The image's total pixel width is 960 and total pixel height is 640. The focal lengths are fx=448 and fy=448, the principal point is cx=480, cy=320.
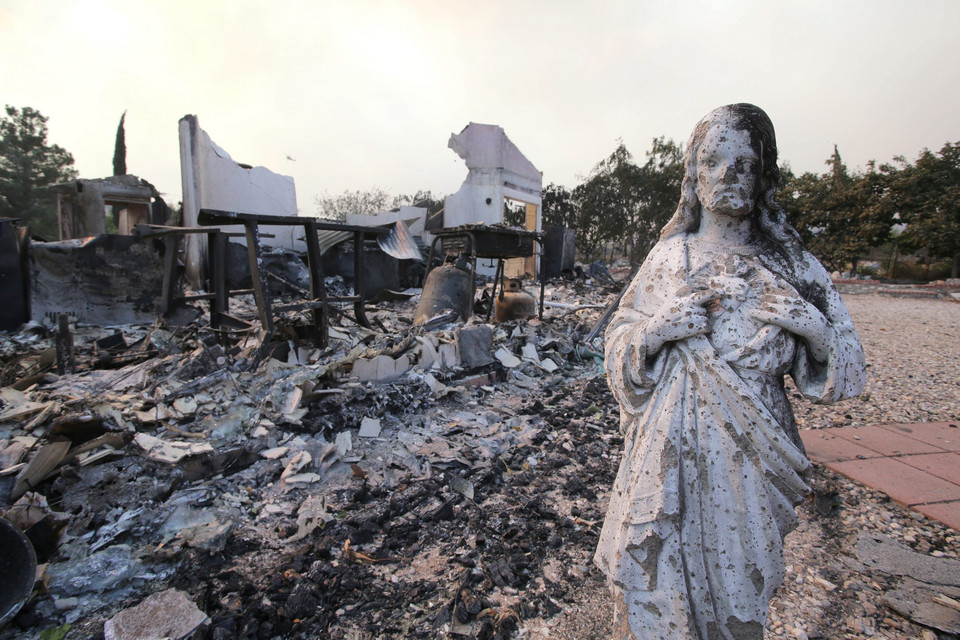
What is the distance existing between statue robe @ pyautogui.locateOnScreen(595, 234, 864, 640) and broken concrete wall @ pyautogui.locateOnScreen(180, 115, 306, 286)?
32.6 ft

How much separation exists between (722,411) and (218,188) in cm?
1180

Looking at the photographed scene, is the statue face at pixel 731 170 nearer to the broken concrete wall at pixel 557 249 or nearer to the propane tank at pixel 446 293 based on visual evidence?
the propane tank at pixel 446 293

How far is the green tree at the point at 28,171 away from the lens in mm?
17453

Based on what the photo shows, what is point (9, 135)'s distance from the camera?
17.7 meters

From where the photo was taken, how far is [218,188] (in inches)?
405

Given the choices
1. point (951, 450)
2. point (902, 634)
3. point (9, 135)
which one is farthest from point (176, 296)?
point (9, 135)

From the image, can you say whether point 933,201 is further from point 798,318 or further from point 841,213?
point 798,318

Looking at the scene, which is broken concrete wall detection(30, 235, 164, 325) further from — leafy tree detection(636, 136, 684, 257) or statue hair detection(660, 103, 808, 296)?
leafy tree detection(636, 136, 684, 257)

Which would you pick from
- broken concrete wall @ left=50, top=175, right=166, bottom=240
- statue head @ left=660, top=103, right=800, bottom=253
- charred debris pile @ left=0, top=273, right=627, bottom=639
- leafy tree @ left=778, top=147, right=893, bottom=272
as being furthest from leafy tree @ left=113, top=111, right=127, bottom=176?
leafy tree @ left=778, top=147, right=893, bottom=272

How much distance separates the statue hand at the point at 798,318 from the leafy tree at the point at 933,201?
20.1 metres

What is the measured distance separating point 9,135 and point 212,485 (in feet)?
79.5

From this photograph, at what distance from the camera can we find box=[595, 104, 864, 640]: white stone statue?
3.40ft

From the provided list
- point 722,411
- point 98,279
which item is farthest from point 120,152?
point 722,411

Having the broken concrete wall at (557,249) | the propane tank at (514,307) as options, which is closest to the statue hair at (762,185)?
the propane tank at (514,307)
